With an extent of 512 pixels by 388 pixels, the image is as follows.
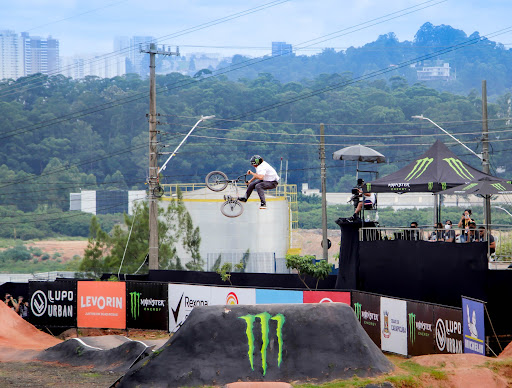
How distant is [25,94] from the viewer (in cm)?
17962

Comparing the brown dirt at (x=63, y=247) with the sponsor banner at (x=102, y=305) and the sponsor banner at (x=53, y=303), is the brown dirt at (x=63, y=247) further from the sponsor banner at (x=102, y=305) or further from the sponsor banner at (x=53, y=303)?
the sponsor banner at (x=102, y=305)

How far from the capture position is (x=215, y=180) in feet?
92.5

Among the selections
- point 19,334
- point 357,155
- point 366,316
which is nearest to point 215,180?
point 357,155

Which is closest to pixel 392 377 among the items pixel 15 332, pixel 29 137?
pixel 15 332

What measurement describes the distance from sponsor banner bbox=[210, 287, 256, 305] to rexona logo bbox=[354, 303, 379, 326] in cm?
416

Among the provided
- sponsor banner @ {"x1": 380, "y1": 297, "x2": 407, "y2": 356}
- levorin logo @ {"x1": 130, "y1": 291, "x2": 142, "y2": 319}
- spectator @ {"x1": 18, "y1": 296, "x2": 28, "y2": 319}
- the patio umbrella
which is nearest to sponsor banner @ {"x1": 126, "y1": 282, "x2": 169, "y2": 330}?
levorin logo @ {"x1": 130, "y1": 291, "x2": 142, "y2": 319}

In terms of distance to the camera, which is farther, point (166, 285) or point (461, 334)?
point (166, 285)

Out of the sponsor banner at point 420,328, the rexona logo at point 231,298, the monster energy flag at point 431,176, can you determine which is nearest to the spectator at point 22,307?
the rexona logo at point 231,298

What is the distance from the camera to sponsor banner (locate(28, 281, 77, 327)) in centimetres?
3033

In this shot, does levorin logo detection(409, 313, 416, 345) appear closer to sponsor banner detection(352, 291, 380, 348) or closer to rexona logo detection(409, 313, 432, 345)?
rexona logo detection(409, 313, 432, 345)

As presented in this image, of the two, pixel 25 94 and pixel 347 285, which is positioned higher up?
pixel 25 94

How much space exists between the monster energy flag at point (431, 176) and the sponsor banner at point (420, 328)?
556cm

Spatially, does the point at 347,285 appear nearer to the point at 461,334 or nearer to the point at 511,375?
the point at 461,334

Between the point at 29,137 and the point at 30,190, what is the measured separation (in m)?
24.1
